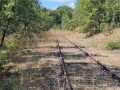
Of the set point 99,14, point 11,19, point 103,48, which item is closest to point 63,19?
point 99,14

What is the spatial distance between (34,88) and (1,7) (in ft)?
19.2

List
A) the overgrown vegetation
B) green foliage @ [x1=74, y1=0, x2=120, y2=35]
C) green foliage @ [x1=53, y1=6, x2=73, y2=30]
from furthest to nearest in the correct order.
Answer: green foliage @ [x1=53, y1=6, x2=73, y2=30], green foliage @ [x1=74, y1=0, x2=120, y2=35], the overgrown vegetation

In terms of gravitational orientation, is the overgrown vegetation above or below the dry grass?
above

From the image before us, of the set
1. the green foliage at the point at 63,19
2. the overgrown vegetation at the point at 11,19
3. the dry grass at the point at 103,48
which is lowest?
the dry grass at the point at 103,48

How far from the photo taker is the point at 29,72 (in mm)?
7258

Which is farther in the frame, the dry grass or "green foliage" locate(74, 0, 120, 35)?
"green foliage" locate(74, 0, 120, 35)

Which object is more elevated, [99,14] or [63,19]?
[63,19]

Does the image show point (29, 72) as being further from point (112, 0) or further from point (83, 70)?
point (112, 0)

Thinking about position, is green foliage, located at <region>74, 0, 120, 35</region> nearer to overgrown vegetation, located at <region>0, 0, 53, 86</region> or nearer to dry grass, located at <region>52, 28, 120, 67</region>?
dry grass, located at <region>52, 28, 120, 67</region>

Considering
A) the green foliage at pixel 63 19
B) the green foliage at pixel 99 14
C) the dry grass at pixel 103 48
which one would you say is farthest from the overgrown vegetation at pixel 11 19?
the green foliage at pixel 63 19

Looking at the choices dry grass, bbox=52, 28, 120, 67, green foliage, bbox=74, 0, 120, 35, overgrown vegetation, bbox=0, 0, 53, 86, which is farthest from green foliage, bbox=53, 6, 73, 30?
overgrown vegetation, bbox=0, 0, 53, 86

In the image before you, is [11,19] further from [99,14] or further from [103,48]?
[99,14]

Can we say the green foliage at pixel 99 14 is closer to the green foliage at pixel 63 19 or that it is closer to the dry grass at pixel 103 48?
the dry grass at pixel 103 48

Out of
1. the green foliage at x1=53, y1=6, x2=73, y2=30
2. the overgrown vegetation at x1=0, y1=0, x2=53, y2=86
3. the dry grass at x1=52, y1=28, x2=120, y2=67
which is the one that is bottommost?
the dry grass at x1=52, y1=28, x2=120, y2=67
